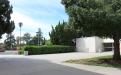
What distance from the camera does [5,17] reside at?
2928cm

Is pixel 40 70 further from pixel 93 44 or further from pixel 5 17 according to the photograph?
pixel 93 44

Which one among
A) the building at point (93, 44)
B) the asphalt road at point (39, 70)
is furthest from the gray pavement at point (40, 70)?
the building at point (93, 44)

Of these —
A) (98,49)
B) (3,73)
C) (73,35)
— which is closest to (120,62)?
(3,73)

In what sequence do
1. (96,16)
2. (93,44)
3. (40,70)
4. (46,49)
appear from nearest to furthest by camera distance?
(40,70) < (96,16) < (46,49) < (93,44)

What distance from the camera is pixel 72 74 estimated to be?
56.8ft

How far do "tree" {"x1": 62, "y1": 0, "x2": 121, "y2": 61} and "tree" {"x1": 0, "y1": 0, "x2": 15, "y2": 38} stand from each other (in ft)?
22.8

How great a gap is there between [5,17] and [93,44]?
28.9 metres

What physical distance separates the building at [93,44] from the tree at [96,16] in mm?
30436

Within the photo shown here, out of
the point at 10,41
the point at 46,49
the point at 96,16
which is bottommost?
the point at 46,49

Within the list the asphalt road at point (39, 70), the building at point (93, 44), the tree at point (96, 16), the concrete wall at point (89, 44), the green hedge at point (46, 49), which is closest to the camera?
the asphalt road at point (39, 70)

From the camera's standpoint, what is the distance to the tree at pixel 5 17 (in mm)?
28562

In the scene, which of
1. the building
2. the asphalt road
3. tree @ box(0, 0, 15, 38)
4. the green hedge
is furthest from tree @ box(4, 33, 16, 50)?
A: the asphalt road

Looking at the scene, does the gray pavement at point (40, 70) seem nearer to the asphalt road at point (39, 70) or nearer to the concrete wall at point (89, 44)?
the asphalt road at point (39, 70)

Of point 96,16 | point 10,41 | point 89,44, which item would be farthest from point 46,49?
point 10,41
